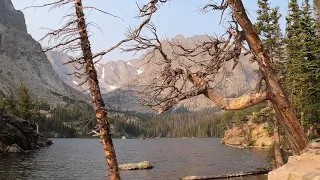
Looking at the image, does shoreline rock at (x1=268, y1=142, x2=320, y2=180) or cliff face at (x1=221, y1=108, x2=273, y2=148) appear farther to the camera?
cliff face at (x1=221, y1=108, x2=273, y2=148)

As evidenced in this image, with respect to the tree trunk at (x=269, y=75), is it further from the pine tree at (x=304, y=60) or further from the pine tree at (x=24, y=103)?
the pine tree at (x=24, y=103)

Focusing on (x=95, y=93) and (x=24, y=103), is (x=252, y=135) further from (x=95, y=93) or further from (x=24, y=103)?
(x=95, y=93)

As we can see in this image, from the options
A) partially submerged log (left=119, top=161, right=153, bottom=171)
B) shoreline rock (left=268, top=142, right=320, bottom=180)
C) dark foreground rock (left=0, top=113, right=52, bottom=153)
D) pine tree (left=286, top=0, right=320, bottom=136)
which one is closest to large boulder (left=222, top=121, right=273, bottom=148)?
partially submerged log (left=119, top=161, right=153, bottom=171)

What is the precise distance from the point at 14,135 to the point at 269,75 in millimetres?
76030

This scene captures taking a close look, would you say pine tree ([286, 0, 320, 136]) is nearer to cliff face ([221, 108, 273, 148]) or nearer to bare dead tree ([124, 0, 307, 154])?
bare dead tree ([124, 0, 307, 154])

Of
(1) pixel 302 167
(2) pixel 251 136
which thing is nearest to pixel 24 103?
(2) pixel 251 136

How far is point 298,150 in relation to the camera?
41.3 ft

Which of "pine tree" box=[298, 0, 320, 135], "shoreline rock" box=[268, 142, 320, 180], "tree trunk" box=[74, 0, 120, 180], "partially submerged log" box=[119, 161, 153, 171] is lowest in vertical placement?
"partially submerged log" box=[119, 161, 153, 171]

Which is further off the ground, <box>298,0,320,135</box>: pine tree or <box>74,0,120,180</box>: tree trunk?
<box>298,0,320,135</box>: pine tree

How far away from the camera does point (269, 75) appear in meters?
11.9

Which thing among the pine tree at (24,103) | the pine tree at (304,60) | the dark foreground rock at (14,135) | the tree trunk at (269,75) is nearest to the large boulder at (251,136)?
the pine tree at (304,60)

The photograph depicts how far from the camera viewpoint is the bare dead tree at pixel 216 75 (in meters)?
12.0

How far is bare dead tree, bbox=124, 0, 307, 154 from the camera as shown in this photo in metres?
12.0

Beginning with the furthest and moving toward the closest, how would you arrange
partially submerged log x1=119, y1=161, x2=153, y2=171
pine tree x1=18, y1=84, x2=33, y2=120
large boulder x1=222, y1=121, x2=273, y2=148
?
pine tree x1=18, y1=84, x2=33, y2=120 → large boulder x1=222, y1=121, x2=273, y2=148 → partially submerged log x1=119, y1=161, x2=153, y2=171
